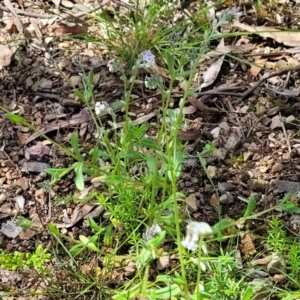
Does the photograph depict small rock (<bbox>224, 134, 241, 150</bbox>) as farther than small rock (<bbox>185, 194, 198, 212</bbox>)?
Yes

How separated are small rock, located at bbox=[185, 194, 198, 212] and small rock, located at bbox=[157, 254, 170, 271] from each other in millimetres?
177

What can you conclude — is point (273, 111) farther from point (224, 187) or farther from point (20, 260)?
point (20, 260)

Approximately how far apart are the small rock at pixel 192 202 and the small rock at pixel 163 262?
7.0 inches

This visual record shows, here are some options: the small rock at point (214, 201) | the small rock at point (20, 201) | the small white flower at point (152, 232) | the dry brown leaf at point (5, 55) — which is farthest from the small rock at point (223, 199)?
the dry brown leaf at point (5, 55)

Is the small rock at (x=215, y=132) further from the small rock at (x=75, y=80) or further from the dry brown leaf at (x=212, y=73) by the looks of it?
the small rock at (x=75, y=80)

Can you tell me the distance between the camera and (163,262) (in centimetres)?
188

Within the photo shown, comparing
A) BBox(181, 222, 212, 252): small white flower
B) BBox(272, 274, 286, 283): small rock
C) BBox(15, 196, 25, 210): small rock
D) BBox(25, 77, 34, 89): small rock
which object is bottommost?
BBox(15, 196, 25, 210): small rock

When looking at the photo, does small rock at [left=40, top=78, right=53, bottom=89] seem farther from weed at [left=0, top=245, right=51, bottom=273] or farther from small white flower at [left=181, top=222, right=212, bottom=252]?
small white flower at [left=181, top=222, right=212, bottom=252]

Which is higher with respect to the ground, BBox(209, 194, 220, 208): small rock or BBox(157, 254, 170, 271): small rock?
BBox(209, 194, 220, 208): small rock

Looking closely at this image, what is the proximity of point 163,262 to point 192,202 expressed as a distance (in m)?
0.22

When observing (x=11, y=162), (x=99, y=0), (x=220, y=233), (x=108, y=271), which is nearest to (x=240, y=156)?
(x=220, y=233)

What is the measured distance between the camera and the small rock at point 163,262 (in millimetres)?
1879

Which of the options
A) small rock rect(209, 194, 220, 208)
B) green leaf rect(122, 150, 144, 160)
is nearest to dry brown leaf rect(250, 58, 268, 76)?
small rock rect(209, 194, 220, 208)

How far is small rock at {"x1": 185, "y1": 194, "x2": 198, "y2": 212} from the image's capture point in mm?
1992
